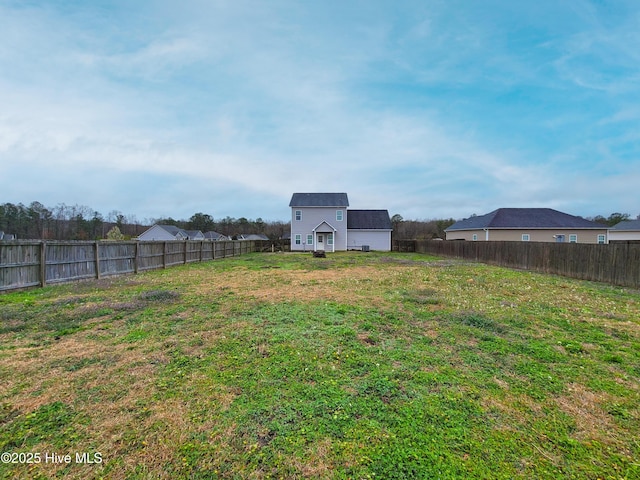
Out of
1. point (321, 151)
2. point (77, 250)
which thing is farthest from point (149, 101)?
point (321, 151)

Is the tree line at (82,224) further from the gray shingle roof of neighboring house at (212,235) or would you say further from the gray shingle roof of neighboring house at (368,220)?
the gray shingle roof of neighboring house at (368,220)

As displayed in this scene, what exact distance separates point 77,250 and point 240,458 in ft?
36.9

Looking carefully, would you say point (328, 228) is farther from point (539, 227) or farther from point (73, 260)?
point (73, 260)

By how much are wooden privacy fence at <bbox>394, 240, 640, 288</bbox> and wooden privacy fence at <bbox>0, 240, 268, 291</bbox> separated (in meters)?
19.2

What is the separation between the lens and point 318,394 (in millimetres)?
2672

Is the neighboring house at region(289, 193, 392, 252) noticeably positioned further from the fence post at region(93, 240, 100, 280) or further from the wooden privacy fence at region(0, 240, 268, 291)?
the fence post at region(93, 240, 100, 280)

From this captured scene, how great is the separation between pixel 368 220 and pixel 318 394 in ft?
106

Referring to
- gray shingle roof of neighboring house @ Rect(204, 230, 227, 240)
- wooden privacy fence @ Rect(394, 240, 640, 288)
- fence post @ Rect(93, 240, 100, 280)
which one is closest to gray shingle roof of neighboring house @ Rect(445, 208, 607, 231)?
wooden privacy fence @ Rect(394, 240, 640, 288)

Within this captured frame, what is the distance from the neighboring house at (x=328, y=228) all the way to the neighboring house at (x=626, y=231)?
97.9 feet

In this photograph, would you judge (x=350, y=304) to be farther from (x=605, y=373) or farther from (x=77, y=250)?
(x=77, y=250)

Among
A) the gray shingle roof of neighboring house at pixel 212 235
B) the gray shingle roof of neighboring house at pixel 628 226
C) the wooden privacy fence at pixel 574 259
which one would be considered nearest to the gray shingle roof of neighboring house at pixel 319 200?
the wooden privacy fence at pixel 574 259

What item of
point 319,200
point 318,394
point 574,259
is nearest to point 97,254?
point 318,394

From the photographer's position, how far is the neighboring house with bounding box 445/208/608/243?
1016 inches

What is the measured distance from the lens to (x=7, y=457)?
1889 mm
